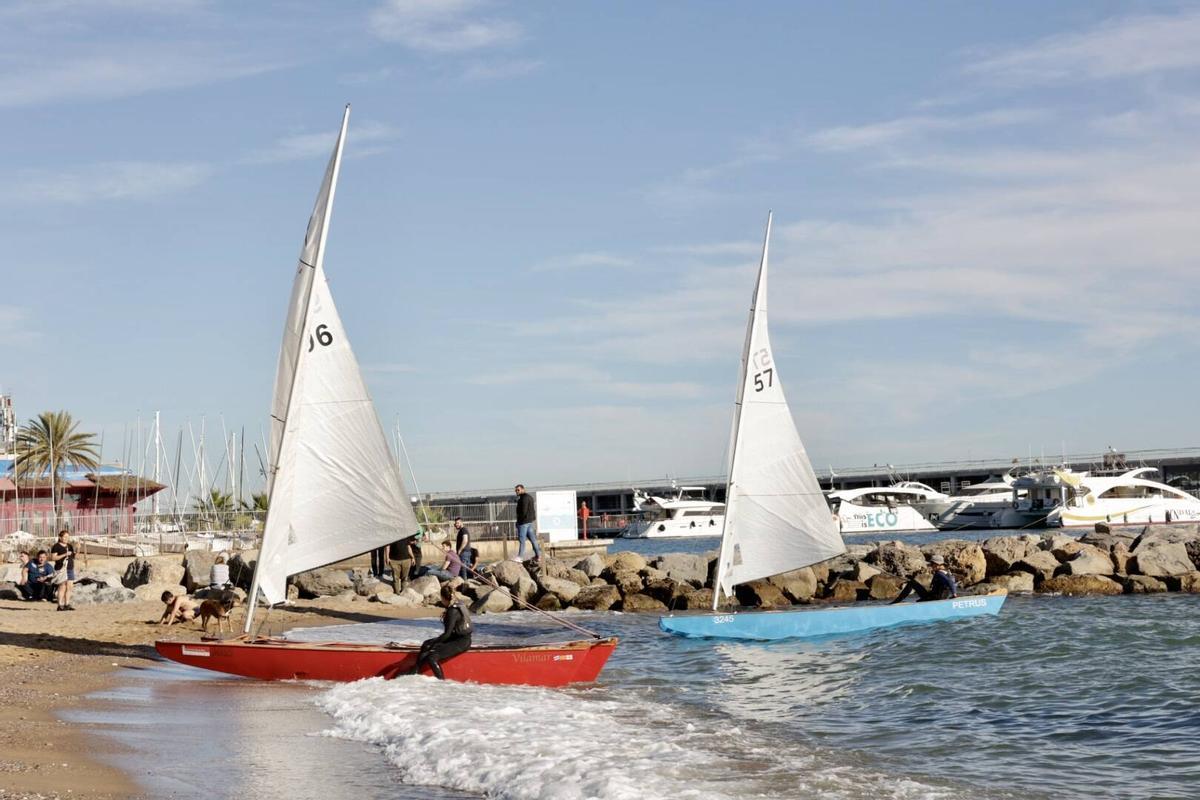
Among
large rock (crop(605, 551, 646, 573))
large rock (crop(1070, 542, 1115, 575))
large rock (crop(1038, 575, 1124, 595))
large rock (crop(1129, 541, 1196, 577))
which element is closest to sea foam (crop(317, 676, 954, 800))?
large rock (crop(605, 551, 646, 573))

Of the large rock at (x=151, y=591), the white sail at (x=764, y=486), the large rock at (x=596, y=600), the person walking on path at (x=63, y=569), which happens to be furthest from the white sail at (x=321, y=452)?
the large rock at (x=596, y=600)

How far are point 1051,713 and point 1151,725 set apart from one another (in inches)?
58.9

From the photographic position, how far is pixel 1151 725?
17.2 metres

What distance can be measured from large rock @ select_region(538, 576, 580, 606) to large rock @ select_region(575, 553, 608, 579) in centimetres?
341

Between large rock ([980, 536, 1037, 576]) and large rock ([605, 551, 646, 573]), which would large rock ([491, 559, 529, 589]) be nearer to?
large rock ([605, 551, 646, 573])

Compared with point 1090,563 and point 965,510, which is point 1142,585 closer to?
point 1090,563

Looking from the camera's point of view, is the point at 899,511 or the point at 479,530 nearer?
the point at 479,530

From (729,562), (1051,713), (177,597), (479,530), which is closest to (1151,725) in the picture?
(1051,713)

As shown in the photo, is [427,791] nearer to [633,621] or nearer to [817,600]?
[633,621]

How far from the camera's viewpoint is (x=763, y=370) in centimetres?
2819

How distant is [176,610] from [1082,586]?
24347 mm

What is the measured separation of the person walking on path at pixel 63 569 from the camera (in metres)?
30.5

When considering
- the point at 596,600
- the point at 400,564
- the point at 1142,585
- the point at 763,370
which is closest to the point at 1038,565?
the point at 1142,585

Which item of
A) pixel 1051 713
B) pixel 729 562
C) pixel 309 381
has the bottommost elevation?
pixel 1051 713
